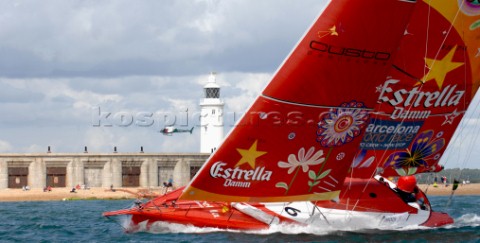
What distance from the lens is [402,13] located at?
1094 inches

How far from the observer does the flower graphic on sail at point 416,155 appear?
114 ft

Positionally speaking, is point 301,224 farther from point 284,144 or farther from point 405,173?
point 405,173

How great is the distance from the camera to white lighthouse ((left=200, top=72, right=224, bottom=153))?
85.6m

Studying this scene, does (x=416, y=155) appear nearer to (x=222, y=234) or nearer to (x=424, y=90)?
(x=424, y=90)

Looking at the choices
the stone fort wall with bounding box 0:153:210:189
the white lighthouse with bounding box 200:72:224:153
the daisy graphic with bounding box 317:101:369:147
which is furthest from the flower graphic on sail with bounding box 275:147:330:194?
the white lighthouse with bounding box 200:72:224:153

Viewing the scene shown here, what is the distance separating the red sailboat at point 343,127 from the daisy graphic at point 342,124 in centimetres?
3

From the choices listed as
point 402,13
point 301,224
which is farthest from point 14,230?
point 402,13

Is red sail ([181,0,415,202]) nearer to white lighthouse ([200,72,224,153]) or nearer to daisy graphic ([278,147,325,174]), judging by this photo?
daisy graphic ([278,147,325,174])

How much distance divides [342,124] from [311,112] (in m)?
1.23

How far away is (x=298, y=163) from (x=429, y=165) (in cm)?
899

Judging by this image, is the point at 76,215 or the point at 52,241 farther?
the point at 76,215

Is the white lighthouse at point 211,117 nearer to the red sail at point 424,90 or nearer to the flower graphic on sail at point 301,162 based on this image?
the red sail at point 424,90

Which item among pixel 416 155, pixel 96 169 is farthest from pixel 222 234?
pixel 96 169

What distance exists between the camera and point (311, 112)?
28141 millimetres
